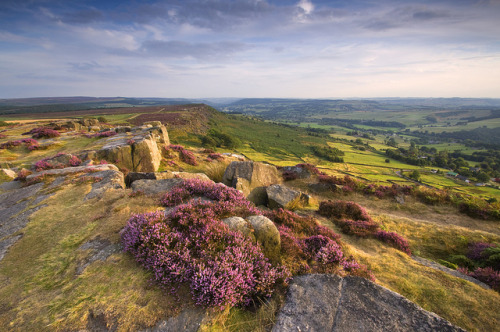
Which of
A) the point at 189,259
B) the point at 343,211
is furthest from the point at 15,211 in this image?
the point at 343,211

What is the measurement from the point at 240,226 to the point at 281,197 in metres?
7.29

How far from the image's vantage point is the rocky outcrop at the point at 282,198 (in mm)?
12594

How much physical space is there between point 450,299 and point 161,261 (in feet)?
26.3

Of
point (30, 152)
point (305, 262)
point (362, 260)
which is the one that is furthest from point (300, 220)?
point (30, 152)

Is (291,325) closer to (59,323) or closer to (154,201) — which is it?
(59,323)

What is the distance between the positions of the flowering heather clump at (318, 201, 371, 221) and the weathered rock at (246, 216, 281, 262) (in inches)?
316

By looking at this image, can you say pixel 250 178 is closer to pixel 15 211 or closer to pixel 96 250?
pixel 96 250

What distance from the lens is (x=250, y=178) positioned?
49.2ft

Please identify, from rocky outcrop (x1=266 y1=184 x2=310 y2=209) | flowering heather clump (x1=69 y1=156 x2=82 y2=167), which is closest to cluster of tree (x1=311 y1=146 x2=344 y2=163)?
rocky outcrop (x1=266 y1=184 x2=310 y2=209)

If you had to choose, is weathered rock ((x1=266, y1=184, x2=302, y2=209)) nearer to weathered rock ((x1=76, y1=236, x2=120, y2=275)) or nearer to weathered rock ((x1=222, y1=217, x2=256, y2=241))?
weathered rock ((x1=222, y1=217, x2=256, y2=241))

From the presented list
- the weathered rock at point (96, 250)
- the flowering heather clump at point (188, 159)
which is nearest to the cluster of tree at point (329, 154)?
the flowering heather clump at point (188, 159)

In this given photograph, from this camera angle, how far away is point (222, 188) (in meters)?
9.31

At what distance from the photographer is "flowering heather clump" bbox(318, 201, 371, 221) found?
1269 centimetres

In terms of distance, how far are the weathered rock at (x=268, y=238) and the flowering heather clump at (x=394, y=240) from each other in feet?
23.7
